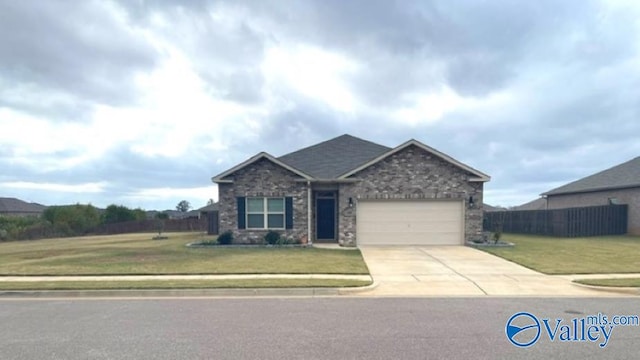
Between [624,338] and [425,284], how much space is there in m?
4.71

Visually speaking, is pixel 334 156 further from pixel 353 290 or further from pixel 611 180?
pixel 611 180

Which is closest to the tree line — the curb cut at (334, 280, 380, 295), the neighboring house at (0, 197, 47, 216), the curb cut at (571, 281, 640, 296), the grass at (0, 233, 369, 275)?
the grass at (0, 233, 369, 275)

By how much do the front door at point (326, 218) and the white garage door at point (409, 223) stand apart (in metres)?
1.83

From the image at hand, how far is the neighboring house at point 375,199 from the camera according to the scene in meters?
19.3

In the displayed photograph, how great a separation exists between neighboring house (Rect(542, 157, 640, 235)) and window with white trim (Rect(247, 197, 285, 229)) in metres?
20.8

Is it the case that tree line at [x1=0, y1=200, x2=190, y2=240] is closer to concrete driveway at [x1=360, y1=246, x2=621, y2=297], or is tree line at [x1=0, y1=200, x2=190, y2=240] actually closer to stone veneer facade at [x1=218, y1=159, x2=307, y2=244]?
stone veneer facade at [x1=218, y1=159, x2=307, y2=244]

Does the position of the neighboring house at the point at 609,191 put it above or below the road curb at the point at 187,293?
above

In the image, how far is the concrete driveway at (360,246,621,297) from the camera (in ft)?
31.2

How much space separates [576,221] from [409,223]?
Result: 10.7 metres

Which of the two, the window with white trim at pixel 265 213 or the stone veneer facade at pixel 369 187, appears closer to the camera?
the stone veneer facade at pixel 369 187

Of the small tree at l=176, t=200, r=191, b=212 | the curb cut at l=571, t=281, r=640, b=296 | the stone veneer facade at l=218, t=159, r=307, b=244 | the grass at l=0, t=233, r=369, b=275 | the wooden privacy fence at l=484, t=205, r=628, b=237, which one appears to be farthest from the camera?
the small tree at l=176, t=200, r=191, b=212

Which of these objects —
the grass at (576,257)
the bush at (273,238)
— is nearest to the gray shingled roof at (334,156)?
the bush at (273,238)

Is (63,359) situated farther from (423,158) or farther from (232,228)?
(423,158)

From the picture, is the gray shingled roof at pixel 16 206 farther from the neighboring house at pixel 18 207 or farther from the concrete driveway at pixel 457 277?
the concrete driveway at pixel 457 277
